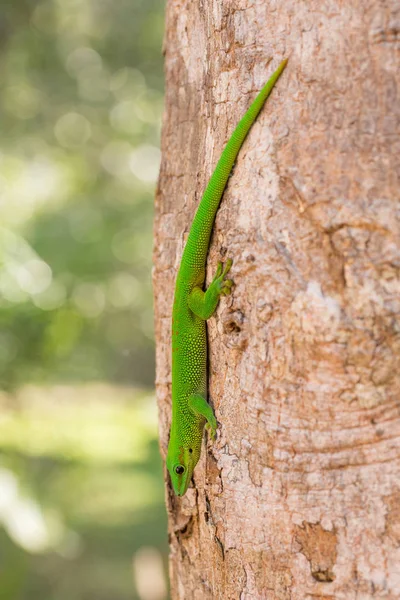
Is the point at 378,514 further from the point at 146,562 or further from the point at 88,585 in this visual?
the point at 88,585

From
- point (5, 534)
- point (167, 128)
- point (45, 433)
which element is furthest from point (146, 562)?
point (167, 128)

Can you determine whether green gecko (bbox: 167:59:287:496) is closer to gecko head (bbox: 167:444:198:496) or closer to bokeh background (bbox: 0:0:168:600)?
gecko head (bbox: 167:444:198:496)

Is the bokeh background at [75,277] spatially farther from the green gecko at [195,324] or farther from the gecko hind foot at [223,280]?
the gecko hind foot at [223,280]

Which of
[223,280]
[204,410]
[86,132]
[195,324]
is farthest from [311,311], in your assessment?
[86,132]

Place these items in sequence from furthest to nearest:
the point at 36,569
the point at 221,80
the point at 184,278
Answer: the point at 36,569 < the point at 184,278 < the point at 221,80

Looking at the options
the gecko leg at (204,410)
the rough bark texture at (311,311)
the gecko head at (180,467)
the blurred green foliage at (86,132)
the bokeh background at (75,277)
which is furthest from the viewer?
the blurred green foliage at (86,132)

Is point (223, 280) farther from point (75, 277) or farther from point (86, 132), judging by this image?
point (86, 132)

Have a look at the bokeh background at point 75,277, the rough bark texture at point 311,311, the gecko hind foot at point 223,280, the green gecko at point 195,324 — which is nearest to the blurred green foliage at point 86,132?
the bokeh background at point 75,277
